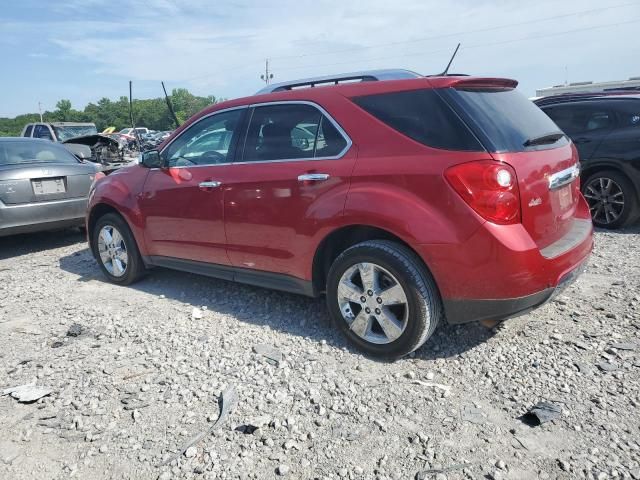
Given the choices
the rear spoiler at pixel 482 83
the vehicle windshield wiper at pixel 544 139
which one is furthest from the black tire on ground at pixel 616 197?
the rear spoiler at pixel 482 83

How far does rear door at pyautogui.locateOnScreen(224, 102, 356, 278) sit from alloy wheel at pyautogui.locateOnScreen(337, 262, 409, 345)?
0.39 m

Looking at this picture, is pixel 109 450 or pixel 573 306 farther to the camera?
pixel 573 306

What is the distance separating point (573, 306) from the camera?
3.97 meters

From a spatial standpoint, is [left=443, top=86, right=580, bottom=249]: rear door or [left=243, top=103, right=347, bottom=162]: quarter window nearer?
[left=443, top=86, right=580, bottom=249]: rear door

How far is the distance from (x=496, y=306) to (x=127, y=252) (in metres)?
3.65

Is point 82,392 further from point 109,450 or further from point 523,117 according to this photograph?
point 523,117

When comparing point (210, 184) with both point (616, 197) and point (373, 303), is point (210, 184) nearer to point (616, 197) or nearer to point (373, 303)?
point (373, 303)

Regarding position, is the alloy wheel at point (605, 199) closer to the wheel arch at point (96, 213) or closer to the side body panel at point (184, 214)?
the side body panel at point (184, 214)

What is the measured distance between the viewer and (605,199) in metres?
6.36

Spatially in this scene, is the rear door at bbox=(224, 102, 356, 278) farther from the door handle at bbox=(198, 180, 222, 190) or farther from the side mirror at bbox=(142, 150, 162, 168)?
the side mirror at bbox=(142, 150, 162, 168)

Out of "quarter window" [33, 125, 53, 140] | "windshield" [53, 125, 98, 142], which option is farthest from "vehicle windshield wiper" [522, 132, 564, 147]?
"quarter window" [33, 125, 53, 140]

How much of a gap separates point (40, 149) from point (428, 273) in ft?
21.0

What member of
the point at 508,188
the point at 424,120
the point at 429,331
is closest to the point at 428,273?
the point at 429,331

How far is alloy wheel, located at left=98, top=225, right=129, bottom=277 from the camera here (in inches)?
203
